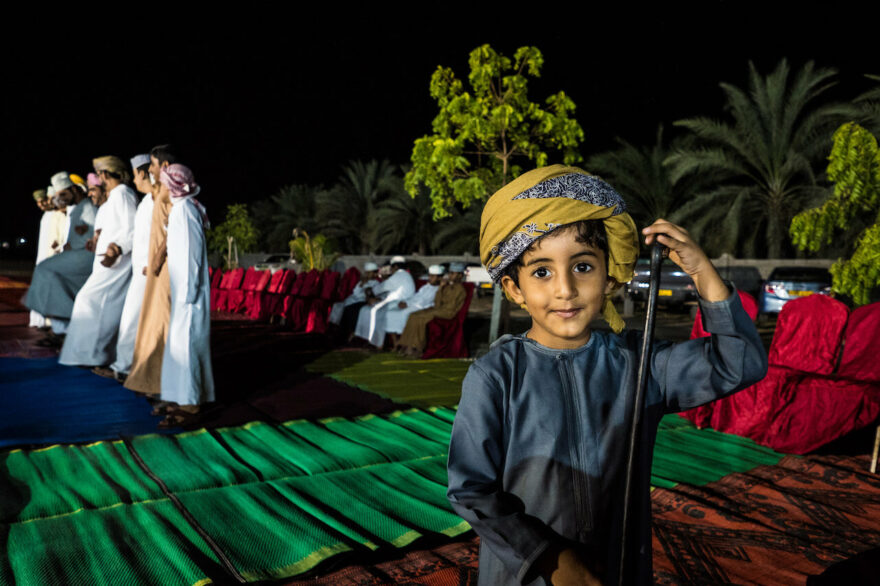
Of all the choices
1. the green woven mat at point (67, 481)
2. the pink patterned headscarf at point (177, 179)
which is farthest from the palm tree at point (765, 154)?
the green woven mat at point (67, 481)

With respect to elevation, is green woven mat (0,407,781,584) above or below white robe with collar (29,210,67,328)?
below

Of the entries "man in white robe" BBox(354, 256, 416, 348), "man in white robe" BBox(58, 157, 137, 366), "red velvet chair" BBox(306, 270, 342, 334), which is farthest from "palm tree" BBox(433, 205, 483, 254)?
"man in white robe" BBox(58, 157, 137, 366)

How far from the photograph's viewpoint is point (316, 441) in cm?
399

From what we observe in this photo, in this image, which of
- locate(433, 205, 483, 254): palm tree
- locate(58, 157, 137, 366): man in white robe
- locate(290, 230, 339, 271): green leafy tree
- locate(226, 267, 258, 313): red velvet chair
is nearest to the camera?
locate(58, 157, 137, 366): man in white robe

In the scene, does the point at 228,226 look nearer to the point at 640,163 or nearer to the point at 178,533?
the point at 640,163

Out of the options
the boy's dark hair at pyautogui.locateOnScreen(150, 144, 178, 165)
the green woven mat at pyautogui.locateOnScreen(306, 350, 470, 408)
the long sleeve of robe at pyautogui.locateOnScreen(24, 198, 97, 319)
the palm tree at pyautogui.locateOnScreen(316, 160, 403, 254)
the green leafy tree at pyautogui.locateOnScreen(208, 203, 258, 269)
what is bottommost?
the green woven mat at pyautogui.locateOnScreen(306, 350, 470, 408)

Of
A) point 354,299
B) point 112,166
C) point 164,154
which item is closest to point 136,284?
point 164,154

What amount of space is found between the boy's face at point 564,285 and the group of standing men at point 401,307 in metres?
6.62

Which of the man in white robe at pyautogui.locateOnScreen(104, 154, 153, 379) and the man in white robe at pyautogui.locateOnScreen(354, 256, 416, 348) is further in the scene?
the man in white robe at pyautogui.locateOnScreen(354, 256, 416, 348)

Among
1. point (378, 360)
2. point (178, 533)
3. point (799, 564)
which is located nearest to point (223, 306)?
point (378, 360)

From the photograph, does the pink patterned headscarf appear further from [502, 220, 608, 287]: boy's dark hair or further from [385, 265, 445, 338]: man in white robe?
[385, 265, 445, 338]: man in white robe

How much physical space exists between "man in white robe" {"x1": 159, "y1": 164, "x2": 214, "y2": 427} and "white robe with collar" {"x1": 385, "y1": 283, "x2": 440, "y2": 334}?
13.4ft

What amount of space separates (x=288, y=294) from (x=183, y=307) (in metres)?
7.15

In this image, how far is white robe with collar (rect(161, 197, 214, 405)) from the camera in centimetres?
425
